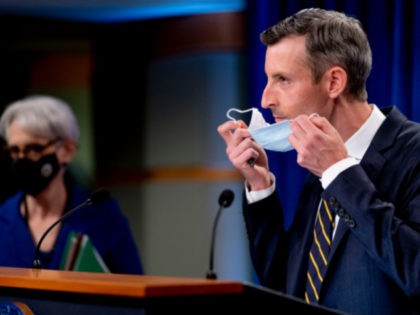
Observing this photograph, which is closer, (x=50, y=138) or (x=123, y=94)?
(x=50, y=138)

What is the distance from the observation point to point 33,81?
6797mm

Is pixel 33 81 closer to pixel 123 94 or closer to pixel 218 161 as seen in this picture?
pixel 123 94

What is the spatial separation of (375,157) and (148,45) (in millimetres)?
4322

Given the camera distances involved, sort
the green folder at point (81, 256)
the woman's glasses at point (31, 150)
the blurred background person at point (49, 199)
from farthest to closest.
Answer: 1. the woman's glasses at point (31, 150)
2. the blurred background person at point (49, 199)
3. the green folder at point (81, 256)

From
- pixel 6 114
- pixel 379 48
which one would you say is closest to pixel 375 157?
pixel 379 48

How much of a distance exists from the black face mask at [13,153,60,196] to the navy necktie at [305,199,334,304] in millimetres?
1831

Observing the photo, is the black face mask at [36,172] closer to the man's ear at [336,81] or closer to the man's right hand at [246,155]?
the man's right hand at [246,155]

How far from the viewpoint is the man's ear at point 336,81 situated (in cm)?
263

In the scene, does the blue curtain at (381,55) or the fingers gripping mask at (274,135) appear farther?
the blue curtain at (381,55)

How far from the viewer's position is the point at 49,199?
418 cm

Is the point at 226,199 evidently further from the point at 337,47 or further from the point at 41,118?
the point at 41,118

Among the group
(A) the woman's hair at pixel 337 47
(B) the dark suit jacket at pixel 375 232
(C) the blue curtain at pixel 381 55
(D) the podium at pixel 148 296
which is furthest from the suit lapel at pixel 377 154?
(C) the blue curtain at pixel 381 55

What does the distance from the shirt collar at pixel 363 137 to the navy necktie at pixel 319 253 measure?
0.16m

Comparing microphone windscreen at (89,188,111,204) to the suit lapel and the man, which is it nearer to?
the man
